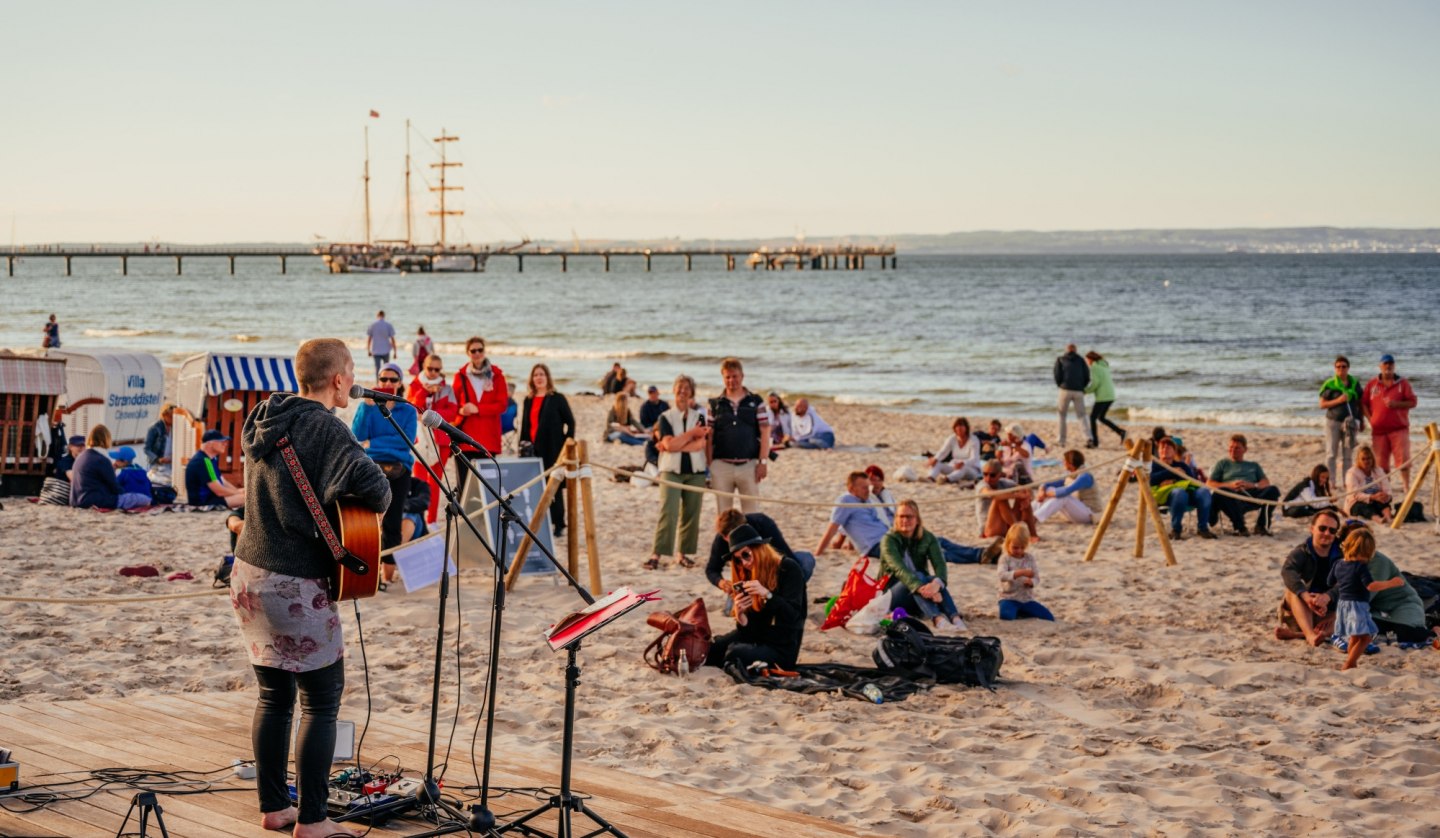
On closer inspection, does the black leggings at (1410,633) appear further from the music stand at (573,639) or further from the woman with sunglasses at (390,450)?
the woman with sunglasses at (390,450)

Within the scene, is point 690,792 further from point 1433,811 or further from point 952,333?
point 952,333

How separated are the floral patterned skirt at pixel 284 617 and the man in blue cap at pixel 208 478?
8411 mm

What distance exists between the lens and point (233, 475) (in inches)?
525

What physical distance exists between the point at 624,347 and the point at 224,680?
125 ft

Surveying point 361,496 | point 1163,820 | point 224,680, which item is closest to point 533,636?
point 224,680

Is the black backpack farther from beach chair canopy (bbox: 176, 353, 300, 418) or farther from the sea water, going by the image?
the sea water

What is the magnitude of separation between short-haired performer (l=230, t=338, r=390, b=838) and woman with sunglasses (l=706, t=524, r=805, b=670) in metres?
3.81

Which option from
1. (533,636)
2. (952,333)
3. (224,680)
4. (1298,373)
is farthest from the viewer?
(952,333)

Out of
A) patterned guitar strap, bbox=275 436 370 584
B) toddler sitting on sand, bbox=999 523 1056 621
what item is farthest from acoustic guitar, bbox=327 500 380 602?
Answer: toddler sitting on sand, bbox=999 523 1056 621

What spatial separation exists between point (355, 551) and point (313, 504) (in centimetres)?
18

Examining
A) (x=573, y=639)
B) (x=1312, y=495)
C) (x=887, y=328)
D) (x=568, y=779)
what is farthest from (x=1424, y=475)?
(x=887, y=328)

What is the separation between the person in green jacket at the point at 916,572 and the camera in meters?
8.59

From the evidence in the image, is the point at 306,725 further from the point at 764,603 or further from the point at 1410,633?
the point at 1410,633

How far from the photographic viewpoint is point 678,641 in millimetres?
7602
